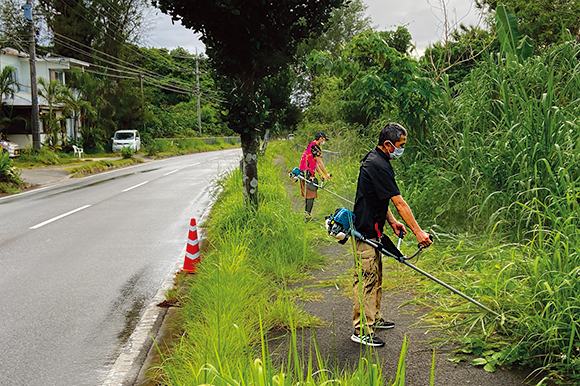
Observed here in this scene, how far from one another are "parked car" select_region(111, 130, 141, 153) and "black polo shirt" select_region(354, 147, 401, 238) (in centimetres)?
3405

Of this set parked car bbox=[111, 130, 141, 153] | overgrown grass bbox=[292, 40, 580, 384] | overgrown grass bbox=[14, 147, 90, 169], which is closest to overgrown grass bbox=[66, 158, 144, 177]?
overgrown grass bbox=[14, 147, 90, 169]

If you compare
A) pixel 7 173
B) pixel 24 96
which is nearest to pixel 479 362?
pixel 7 173

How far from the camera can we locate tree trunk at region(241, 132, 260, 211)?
24.9ft

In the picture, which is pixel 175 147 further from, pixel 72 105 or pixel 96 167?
pixel 96 167

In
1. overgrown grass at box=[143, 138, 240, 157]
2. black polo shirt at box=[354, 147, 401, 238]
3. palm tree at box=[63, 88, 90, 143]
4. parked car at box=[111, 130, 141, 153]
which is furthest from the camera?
overgrown grass at box=[143, 138, 240, 157]

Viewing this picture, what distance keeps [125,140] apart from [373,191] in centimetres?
3506

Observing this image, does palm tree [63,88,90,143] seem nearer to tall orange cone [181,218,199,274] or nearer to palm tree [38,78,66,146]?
palm tree [38,78,66,146]

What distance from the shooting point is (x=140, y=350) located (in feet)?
15.4

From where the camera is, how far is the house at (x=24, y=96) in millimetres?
32438

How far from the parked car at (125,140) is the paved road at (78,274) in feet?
72.7

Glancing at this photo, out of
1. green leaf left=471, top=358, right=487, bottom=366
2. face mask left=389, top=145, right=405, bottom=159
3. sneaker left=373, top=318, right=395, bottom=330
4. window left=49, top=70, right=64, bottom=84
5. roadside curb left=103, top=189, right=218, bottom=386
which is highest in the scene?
window left=49, top=70, right=64, bottom=84

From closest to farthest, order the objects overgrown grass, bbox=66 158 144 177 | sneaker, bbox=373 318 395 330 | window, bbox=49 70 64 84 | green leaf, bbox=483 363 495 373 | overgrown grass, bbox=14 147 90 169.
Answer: green leaf, bbox=483 363 495 373, sneaker, bbox=373 318 395 330, overgrown grass, bbox=66 158 144 177, overgrown grass, bbox=14 147 90 169, window, bbox=49 70 64 84

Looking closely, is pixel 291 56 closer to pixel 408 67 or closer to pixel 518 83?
pixel 408 67

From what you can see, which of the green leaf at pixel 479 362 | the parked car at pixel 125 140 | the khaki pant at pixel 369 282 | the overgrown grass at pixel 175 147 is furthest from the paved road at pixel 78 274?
the overgrown grass at pixel 175 147
